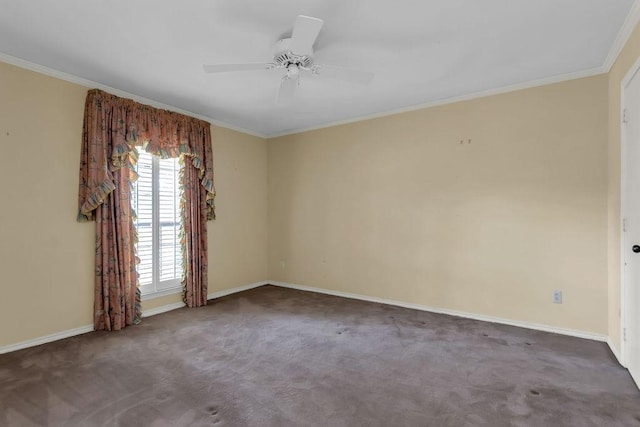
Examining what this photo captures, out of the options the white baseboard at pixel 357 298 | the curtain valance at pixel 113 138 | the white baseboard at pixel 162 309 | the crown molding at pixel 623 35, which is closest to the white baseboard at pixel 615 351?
the white baseboard at pixel 357 298

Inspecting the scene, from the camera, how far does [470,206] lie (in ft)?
12.0

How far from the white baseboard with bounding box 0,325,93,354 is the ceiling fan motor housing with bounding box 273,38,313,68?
10.4 ft

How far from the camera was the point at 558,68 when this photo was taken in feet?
9.80

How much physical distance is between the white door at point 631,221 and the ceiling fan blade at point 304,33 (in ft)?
7.21

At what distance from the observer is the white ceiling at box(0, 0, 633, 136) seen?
211 cm

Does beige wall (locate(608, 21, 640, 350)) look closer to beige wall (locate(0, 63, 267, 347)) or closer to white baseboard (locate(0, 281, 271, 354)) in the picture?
white baseboard (locate(0, 281, 271, 354))

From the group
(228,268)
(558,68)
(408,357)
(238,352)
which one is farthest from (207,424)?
(558,68)

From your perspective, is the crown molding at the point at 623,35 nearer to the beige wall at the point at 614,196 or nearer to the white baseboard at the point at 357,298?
the beige wall at the point at 614,196

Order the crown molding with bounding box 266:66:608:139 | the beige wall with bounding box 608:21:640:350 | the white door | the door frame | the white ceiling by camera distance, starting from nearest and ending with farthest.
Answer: the white ceiling, the white door, the door frame, the beige wall with bounding box 608:21:640:350, the crown molding with bounding box 266:66:608:139

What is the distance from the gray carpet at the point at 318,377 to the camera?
1938 mm

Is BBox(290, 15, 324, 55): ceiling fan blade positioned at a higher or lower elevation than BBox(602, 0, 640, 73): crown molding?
lower

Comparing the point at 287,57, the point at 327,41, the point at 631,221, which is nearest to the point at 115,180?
the point at 287,57

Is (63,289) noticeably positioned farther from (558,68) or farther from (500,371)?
(558,68)

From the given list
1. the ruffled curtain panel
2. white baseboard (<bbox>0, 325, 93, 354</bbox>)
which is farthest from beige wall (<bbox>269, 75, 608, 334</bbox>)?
white baseboard (<bbox>0, 325, 93, 354</bbox>)
